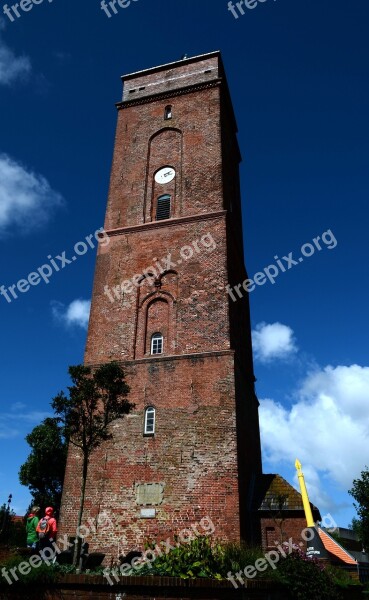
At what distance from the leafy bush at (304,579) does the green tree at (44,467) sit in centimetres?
2177

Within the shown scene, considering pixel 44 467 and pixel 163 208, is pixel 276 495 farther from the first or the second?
pixel 44 467

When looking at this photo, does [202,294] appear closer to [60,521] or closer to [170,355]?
[170,355]

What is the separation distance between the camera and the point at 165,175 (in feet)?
73.9

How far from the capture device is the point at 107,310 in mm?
19219

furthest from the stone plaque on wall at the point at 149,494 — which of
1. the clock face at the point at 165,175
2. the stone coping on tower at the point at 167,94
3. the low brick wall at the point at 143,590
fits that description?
the stone coping on tower at the point at 167,94

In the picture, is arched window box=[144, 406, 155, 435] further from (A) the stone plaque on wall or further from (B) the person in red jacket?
(B) the person in red jacket

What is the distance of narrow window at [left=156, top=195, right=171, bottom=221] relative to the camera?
69.8ft

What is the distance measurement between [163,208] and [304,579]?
1569 centimetres

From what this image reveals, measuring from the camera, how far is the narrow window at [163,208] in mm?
21281

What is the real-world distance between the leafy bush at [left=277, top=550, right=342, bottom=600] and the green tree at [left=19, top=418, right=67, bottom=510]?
857 inches

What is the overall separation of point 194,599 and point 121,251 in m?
14.5

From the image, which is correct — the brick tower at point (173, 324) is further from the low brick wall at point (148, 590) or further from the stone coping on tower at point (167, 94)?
the low brick wall at point (148, 590)

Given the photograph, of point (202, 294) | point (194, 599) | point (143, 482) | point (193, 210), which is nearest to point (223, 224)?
point (193, 210)

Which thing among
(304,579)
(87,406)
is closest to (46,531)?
(87,406)
